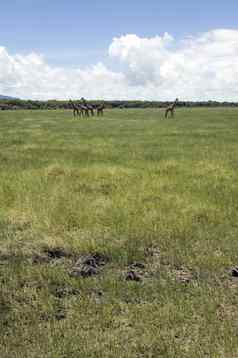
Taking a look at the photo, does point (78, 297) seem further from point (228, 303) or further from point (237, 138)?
point (237, 138)

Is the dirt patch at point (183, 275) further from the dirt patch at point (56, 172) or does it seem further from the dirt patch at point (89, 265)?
the dirt patch at point (56, 172)

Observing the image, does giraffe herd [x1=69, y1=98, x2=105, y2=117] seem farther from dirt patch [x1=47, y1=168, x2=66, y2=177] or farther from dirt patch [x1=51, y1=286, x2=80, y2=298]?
dirt patch [x1=51, y1=286, x2=80, y2=298]

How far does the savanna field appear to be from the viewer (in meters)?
5.70

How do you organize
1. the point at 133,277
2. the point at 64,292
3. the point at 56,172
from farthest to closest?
the point at 56,172 → the point at 133,277 → the point at 64,292

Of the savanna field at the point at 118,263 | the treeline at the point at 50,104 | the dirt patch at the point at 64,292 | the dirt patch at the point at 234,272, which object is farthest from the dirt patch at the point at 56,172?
the treeline at the point at 50,104

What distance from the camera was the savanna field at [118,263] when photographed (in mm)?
5703

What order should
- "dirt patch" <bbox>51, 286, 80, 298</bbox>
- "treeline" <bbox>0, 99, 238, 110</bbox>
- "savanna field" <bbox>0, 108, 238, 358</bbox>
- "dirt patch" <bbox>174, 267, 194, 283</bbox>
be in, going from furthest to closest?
"treeline" <bbox>0, 99, 238, 110</bbox> < "dirt patch" <bbox>174, 267, 194, 283</bbox> < "dirt patch" <bbox>51, 286, 80, 298</bbox> < "savanna field" <bbox>0, 108, 238, 358</bbox>

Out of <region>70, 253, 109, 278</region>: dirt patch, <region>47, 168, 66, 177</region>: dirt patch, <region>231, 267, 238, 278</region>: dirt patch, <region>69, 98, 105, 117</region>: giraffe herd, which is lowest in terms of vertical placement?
<region>69, 98, 105, 117</region>: giraffe herd

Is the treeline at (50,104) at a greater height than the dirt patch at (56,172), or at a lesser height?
lesser

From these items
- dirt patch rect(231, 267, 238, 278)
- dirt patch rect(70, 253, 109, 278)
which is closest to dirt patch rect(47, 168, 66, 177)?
dirt patch rect(70, 253, 109, 278)

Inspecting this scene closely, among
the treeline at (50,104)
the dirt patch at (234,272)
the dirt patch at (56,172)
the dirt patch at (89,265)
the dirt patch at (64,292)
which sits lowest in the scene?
the treeline at (50,104)

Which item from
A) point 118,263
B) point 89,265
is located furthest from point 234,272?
point 89,265

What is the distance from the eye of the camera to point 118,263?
8.26 m

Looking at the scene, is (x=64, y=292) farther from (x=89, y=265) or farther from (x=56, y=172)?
(x=56, y=172)
